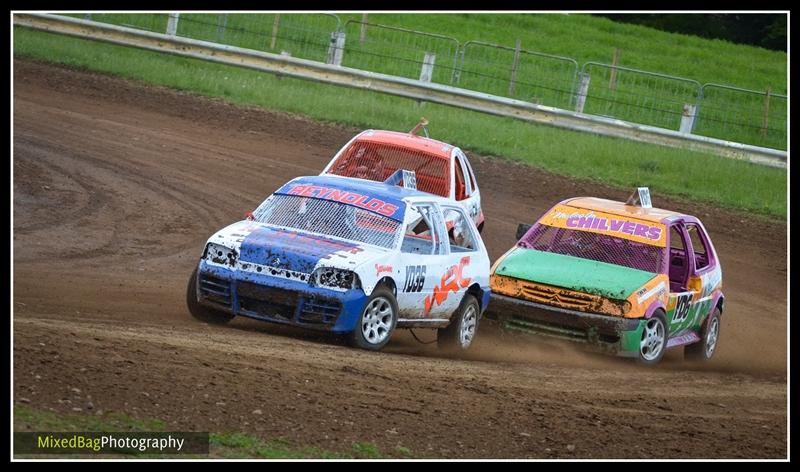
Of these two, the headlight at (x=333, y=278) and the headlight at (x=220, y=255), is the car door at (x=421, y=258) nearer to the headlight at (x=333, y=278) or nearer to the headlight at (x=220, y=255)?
the headlight at (x=333, y=278)

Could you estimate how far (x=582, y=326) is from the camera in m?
12.6

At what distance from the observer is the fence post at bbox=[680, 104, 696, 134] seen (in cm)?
2498

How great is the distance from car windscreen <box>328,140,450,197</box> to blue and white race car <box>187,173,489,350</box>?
2.55 meters

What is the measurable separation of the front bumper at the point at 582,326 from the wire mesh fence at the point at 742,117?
1415 cm

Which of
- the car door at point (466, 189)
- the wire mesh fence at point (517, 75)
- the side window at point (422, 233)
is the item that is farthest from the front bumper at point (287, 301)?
the wire mesh fence at point (517, 75)

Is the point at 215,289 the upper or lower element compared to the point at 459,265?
lower

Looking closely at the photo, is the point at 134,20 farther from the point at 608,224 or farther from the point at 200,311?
the point at 200,311

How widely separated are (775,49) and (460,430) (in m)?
30.6

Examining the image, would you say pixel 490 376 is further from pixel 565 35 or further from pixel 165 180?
pixel 565 35

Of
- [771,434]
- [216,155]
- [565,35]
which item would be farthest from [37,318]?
[565,35]

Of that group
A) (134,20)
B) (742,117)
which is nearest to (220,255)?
(134,20)

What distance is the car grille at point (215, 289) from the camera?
10.9m

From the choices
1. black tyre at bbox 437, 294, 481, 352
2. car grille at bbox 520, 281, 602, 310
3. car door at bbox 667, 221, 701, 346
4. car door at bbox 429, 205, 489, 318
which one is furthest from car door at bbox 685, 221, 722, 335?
A: black tyre at bbox 437, 294, 481, 352

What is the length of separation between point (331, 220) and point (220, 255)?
4.07 ft
